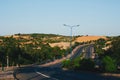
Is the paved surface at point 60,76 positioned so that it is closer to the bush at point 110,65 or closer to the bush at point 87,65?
the bush at point 110,65

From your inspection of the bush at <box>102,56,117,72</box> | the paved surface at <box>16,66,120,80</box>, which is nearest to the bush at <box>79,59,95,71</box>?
the paved surface at <box>16,66,120,80</box>

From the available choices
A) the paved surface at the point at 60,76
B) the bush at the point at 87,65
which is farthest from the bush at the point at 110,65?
the bush at the point at 87,65

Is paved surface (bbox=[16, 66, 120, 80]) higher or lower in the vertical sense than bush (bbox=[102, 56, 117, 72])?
lower

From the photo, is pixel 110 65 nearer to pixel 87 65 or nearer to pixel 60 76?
pixel 87 65

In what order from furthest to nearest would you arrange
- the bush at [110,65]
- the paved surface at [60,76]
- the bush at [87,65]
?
1. the bush at [87,65]
2. the bush at [110,65]
3. the paved surface at [60,76]

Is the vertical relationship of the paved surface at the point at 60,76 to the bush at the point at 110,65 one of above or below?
below

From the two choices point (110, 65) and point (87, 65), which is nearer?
point (110, 65)

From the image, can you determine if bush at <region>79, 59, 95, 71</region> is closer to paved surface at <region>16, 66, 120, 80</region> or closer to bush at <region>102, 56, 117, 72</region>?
paved surface at <region>16, 66, 120, 80</region>

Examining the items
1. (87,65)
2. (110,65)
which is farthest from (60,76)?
(87,65)

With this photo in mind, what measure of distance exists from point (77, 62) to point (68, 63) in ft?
21.3

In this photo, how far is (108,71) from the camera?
55188mm

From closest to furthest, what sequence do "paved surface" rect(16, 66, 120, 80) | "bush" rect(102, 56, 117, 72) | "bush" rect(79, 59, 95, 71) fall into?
"paved surface" rect(16, 66, 120, 80)
"bush" rect(102, 56, 117, 72)
"bush" rect(79, 59, 95, 71)

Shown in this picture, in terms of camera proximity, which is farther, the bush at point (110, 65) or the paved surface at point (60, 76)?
the bush at point (110, 65)

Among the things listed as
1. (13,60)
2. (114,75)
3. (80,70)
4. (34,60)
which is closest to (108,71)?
(114,75)
